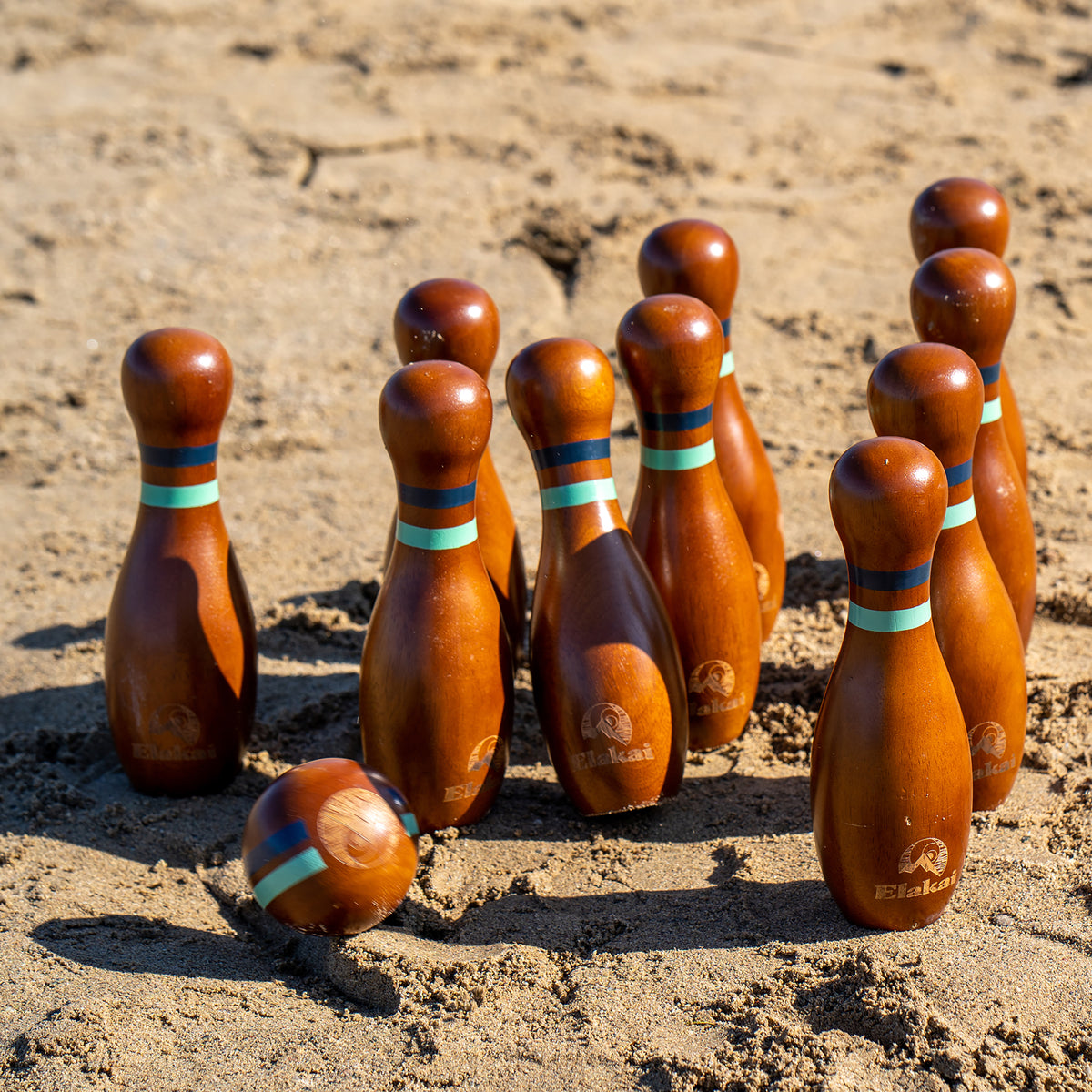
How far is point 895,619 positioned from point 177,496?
3.35 feet

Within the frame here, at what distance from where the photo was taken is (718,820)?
180cm

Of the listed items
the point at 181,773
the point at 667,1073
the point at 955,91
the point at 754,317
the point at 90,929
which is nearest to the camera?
the point at 667,1073

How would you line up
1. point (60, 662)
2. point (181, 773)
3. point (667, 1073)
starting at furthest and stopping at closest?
1. point (60, 662)
2. point (181, 773)
3. point (667, 1073)

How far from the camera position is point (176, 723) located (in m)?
1.87

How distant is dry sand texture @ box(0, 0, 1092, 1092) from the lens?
56.6 inches

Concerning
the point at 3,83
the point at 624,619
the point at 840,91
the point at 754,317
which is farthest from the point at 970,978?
the point at 3,83

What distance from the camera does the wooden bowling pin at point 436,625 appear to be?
1.65m

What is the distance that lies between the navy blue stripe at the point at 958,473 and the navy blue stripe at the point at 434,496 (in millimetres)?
618

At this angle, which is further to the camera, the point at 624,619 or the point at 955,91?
the point at 955,91

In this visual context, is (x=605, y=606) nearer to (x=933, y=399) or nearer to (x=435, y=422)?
(x=435, y=422)

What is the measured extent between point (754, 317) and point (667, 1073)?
2.46m

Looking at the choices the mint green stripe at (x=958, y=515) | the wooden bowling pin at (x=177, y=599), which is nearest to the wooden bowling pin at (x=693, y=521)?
the mint green stripe at (x=958, y=515)

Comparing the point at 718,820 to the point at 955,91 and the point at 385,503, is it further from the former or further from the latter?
the point at 955,91

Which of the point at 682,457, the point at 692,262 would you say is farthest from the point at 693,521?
the point at 692,262
